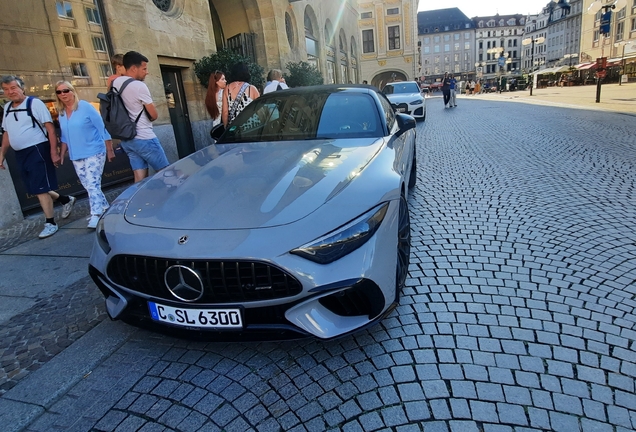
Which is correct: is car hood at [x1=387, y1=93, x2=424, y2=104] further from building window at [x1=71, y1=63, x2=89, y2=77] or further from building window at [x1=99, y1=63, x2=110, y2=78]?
building window at [x1=71, y1=63, x2=89, y2=77]

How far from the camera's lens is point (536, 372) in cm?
196

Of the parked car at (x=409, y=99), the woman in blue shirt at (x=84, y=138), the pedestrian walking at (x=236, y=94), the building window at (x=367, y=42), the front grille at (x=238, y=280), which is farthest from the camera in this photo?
the building window at (x=367, y=42)

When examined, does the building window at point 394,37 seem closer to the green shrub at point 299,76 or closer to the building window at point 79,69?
the green shrub at point 299,76

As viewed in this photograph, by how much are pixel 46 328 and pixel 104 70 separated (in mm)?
6063

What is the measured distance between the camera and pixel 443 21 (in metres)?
104

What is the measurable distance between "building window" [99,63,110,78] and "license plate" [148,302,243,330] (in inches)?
264

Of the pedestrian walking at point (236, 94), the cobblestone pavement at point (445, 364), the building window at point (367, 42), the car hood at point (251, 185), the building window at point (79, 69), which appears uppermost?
→ the building window at point (367, 42)

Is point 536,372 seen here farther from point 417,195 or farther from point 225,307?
point 417,195

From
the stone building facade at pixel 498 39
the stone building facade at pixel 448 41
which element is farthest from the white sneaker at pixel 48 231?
the stone building facade at pixel 498 39

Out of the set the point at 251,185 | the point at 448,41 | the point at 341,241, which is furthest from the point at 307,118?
the point at 448,41

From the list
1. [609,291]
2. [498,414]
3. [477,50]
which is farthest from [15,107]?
[477,50]

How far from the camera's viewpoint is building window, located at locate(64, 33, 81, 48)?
6625 mm

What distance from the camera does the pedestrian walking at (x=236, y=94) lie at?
18.6 feet

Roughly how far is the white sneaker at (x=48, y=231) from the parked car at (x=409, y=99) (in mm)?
11298
